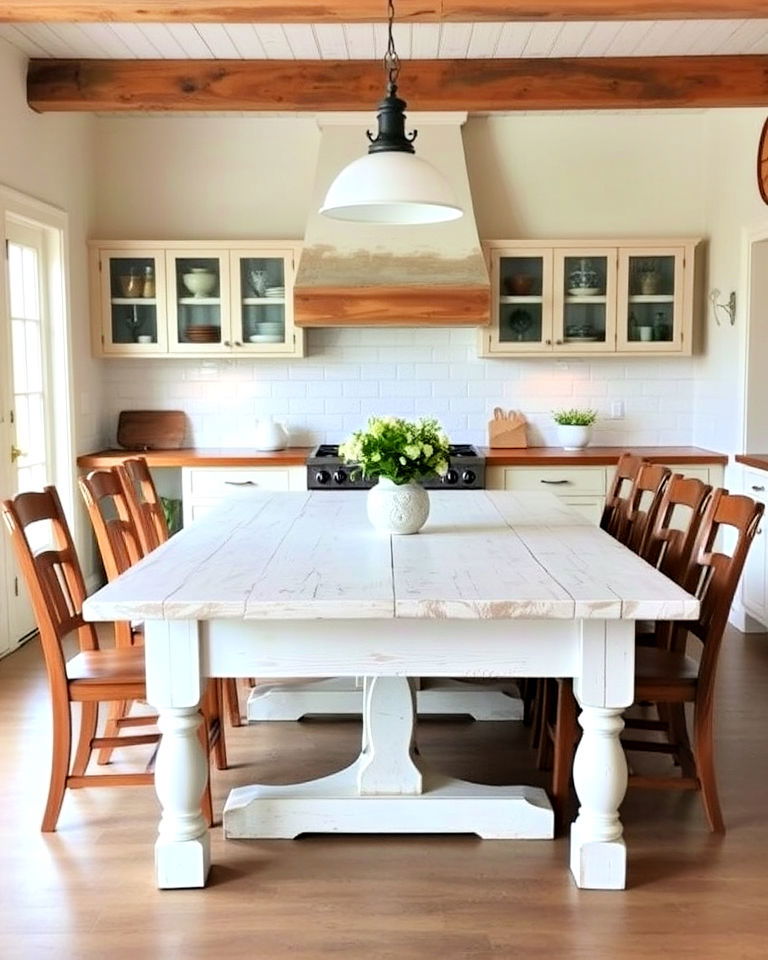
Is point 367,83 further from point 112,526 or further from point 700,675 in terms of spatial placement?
point 700,675

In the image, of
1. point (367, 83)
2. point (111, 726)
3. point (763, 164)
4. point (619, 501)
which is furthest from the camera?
point (367, 83)

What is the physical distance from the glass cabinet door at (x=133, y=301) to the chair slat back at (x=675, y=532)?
11.1ft

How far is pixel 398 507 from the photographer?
3.07 meters

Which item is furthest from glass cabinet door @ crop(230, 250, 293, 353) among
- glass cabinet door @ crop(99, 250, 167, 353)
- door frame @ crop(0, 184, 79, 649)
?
door frame @ crop(0, 184, 79, 649)

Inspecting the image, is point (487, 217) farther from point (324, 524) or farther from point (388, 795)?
point (388, 795)

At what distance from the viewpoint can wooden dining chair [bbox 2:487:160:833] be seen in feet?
8.91

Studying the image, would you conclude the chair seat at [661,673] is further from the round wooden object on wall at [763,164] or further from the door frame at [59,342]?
the door frame at [59,342]

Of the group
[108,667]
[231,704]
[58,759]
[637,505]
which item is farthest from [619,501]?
[58,759]

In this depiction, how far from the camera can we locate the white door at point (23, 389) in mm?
4562

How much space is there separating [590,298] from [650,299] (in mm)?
353

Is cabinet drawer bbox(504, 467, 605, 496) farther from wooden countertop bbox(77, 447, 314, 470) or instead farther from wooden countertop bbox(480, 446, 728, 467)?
wooden countertop bbox(77, 447, 314, 470)

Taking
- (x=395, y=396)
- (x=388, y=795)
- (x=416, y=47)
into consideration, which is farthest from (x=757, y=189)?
(x=388, y=795)

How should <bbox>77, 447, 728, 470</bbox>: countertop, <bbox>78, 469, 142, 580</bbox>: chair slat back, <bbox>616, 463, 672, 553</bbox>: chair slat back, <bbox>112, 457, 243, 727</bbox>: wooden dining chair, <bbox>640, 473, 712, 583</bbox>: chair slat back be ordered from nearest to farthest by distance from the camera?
<bbox>640, 473, 712, 583</bbox>: chair slat back
<bbox>78, 469, 142, 580</bbox>: chair slat back
<bbox>616, 463, 672, 553</bbox>: chair slat back
<bbox>112, 457, 243, 727</bbox>: wooden dining chair
<bbox>77, 447, 728, 470</bbox>: countertop

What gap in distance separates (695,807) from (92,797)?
1.90 metres
